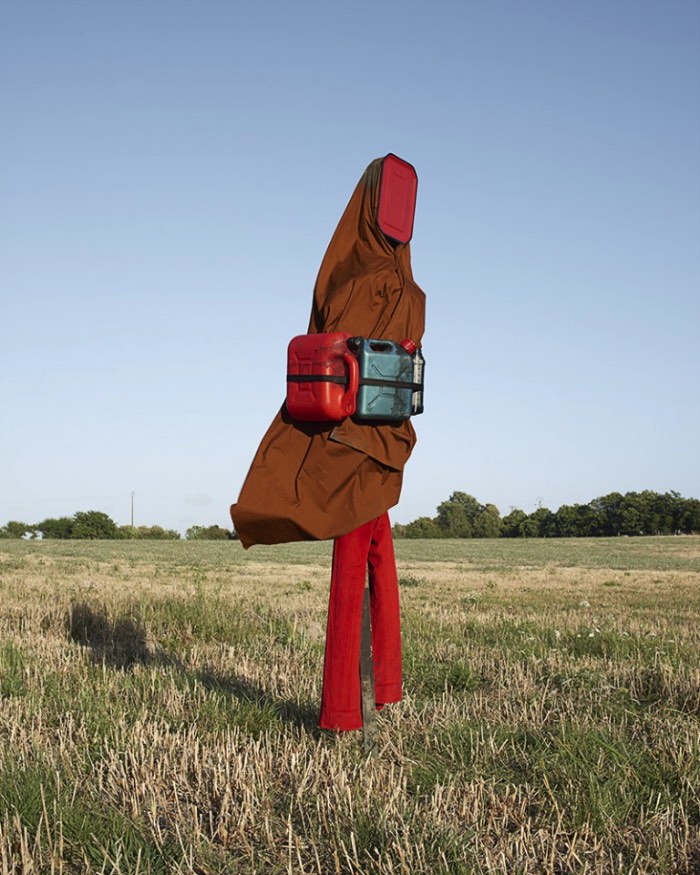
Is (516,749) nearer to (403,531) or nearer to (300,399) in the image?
(300,399)

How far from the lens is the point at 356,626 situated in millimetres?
4434

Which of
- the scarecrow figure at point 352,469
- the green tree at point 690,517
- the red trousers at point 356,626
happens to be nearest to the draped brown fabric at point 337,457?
the scarecrow figure at point 352,469

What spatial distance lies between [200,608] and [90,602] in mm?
1758

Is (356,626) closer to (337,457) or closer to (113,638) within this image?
(337,457)

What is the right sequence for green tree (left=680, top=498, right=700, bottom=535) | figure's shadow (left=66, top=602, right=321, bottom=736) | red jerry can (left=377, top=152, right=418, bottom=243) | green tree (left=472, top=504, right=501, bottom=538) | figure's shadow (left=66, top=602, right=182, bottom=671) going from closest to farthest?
1. red jerry can (left=377, top=152, right=418, bottom=243)
2. figure's shadow (left=66, top=602, right=321, bottom=736)
3. figure's shadow (left=66, top=602, right=182, bottom=671)
4. green tree (left=680, top=498, right=700, bottom=535)
5. green tree (left=472, top=504, right=501, bottom=538)

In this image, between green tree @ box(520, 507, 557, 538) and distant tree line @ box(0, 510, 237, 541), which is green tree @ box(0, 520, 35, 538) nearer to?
distant tree line @ box(0, 510, 237, 541)

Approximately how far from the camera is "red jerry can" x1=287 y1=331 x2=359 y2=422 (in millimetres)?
4012

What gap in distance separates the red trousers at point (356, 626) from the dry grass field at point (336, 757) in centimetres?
24

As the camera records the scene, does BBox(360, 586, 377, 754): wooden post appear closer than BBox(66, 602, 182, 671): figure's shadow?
Yes

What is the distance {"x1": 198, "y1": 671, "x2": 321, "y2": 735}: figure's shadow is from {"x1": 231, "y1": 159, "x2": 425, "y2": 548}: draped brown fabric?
126 cm

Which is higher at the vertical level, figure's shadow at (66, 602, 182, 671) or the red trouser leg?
the red trouser leg

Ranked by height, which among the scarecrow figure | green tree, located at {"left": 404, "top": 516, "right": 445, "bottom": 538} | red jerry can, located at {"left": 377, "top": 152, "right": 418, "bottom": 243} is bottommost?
green tree, located at {"left": 404, "top": 516, "right": 445, "bottom": 538}

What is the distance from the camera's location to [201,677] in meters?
6.41

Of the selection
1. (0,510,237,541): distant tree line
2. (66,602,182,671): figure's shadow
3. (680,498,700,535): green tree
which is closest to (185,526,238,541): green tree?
(0,510,237,541): distant tree line
